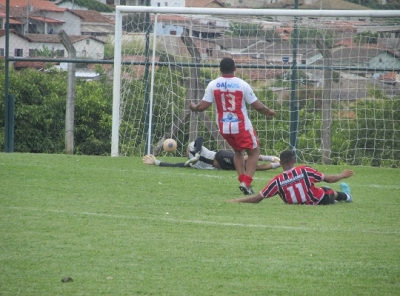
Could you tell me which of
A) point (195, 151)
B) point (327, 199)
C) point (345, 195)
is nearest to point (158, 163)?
point (195, 151)

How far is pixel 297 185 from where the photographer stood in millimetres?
9508

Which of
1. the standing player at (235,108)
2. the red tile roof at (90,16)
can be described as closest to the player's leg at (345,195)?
the standing player at (235,108)

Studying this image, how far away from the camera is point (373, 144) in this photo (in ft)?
51.5

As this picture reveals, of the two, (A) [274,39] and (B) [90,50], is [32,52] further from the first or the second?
(A) [274,39]

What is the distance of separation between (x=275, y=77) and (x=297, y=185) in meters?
6.79

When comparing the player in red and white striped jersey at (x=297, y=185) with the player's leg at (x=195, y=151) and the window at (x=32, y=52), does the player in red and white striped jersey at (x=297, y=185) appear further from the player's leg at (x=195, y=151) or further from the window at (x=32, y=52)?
the window at (x=32, y=52)

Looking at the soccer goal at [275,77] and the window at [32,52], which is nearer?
the soccer goal at [275,77]

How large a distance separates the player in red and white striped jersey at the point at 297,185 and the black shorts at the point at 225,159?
12.8 feet

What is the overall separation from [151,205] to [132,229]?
5.34 ft

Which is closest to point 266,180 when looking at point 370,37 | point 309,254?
point 370,37

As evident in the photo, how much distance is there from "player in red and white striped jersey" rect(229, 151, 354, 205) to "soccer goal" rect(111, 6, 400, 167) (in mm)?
5841

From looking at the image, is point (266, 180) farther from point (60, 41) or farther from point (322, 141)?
point (60, 41)

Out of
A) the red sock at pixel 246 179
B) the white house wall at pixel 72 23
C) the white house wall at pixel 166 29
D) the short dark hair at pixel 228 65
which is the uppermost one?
the white house wall at pixel 72 23

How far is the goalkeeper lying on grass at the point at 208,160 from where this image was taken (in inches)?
540
